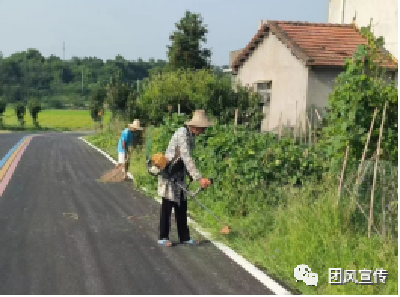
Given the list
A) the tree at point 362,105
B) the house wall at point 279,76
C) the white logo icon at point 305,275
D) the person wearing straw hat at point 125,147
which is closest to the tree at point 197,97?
the house wall at point 279,76

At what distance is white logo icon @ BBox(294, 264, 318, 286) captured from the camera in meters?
5.80

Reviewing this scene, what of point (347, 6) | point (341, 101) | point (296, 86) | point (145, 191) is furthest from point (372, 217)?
point (347, 6)

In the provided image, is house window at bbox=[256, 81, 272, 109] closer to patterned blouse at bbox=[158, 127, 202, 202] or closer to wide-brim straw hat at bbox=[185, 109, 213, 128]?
wide-brim straw hat at bbox=[185, 109, 213, 128]

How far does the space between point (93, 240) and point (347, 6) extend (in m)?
16.6

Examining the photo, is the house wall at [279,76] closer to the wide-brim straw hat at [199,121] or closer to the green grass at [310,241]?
the green grass at [310,241]

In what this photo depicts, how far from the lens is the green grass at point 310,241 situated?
19.4 feet

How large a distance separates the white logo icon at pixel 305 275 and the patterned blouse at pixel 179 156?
5.90 feet

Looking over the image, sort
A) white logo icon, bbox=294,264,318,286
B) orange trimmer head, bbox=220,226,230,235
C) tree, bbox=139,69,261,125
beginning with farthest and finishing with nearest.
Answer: tree, bbox=139,69,261,125
orange trimmer head, bbox=220,226,230,235
white logo icon, bbox=294,264,318,286

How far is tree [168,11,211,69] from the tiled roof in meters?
15.5

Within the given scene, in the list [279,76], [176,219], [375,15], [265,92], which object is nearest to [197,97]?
[265,92]

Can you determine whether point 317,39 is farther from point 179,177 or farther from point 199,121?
point 179,177

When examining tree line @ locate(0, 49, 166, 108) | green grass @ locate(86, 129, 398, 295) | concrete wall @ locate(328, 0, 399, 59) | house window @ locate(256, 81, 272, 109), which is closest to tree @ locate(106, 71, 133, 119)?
house window @ locate(256, 81, 272, 109)

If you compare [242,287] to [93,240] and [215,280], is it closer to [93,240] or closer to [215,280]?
[215,280]

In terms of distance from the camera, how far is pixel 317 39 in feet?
62.9
